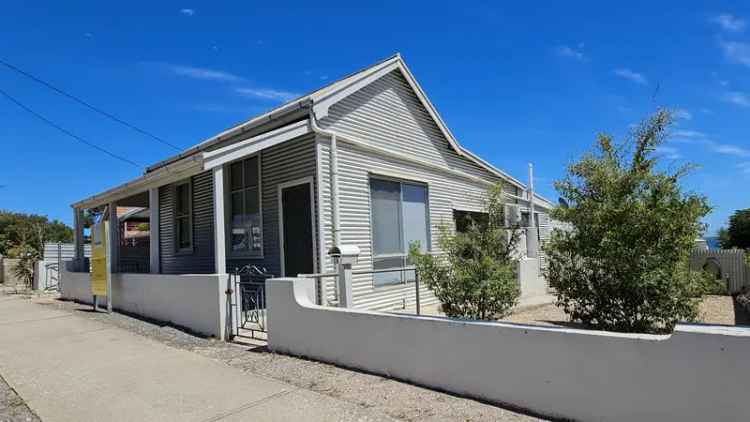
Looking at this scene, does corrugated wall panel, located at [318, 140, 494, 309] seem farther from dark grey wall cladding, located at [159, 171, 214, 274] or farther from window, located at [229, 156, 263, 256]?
dark grey wall cladding, located at [159, 171, 214, 274]

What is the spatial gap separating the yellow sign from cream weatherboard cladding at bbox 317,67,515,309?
18.3ft

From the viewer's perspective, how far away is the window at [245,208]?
9.83m

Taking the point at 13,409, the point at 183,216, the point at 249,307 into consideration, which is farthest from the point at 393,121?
the point at 13,409

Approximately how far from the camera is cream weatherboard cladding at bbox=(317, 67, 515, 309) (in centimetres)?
902

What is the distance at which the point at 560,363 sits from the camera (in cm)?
384

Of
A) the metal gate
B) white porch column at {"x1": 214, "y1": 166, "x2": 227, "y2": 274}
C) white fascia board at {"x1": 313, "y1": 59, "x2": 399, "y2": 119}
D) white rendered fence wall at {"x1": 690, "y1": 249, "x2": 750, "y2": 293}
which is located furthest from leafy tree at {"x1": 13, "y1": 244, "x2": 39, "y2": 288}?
white rendered fence wall at {"x1": 690, "y1": 249, "x2": 750, "y2": 293}

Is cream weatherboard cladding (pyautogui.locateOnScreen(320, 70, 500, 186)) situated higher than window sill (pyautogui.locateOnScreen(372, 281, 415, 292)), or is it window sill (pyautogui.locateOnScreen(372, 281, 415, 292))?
cream weatherboard cladding (pyautogui.locateOnScreen(320, 70, 500, 186))

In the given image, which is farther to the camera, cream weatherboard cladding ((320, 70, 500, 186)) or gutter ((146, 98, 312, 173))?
cream weatherboard cladding ((320, 70, 500, 186))

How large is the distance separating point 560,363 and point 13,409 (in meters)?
5.11

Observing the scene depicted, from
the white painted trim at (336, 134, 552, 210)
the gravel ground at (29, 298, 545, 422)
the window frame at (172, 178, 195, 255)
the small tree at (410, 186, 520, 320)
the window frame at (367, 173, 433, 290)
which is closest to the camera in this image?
the gravel ground at (29, 298, 545, 422)

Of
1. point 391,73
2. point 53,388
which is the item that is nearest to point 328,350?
point 53,388

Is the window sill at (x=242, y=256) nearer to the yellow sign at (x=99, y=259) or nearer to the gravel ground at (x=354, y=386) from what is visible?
the gravel ground at (x=354, y=386)

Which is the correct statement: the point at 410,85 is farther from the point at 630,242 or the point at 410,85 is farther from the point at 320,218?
the point at 630,242

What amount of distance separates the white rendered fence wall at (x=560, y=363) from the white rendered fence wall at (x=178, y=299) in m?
2.42
